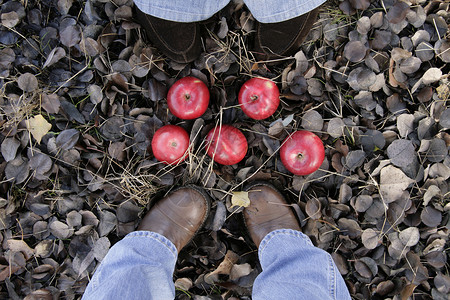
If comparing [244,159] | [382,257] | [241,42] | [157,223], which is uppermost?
[241,42]

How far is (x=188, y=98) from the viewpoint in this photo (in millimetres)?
1354

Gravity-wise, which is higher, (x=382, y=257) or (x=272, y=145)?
(x=272, y=145)

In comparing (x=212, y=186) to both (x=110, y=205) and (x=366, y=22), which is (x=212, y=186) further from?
(x=366, y=22)

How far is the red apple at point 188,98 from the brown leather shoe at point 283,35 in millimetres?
341

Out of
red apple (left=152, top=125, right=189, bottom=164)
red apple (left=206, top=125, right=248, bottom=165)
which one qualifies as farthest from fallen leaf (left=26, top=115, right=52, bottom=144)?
red apple (left=206, top=125, right=248, bottom=165)

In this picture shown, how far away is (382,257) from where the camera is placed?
1480 mm

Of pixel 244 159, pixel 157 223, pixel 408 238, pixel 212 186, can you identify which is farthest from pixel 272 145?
pixel 408 238

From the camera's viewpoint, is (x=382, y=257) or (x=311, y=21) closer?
(x=311, y=21)

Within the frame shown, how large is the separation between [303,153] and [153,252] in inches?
29.8

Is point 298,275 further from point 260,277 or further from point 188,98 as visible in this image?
point 188,98

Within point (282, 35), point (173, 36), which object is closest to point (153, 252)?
point (173, 36)

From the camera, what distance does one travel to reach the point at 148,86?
4.94ft

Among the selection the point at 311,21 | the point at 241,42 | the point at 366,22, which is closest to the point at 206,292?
the point at 241,42

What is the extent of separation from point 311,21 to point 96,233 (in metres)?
1.38
